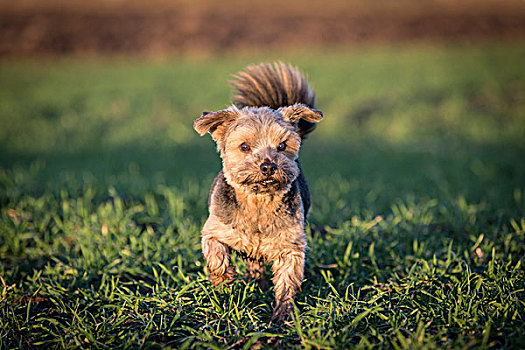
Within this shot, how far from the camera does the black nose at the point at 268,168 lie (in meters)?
3.42

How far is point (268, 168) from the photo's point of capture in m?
3.43

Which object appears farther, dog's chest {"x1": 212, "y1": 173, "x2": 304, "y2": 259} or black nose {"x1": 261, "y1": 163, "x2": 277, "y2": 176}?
dog's chest {"x1": 212, "y1": 173, "x2": 304, "y2": 259}

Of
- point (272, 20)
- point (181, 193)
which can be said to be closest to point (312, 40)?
point (272, 20)

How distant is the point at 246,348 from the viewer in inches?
121

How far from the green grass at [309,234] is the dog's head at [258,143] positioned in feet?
3.16

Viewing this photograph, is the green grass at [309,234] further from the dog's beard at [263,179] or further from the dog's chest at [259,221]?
the dog's beard at [263,179]

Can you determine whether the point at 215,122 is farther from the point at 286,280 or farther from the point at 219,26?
the point at 219,26

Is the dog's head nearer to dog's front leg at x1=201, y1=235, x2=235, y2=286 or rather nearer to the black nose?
the black nose

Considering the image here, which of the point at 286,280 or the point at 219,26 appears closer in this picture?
the point at 286,280

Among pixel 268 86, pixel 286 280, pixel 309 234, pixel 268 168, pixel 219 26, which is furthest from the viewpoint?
pixel 219 26

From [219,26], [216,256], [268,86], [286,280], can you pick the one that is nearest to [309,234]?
[286,280]

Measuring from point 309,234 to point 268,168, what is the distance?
1.79 metres

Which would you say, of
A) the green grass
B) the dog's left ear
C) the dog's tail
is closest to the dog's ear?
the dog's left ear

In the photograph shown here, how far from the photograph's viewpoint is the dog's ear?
367 centimetres
